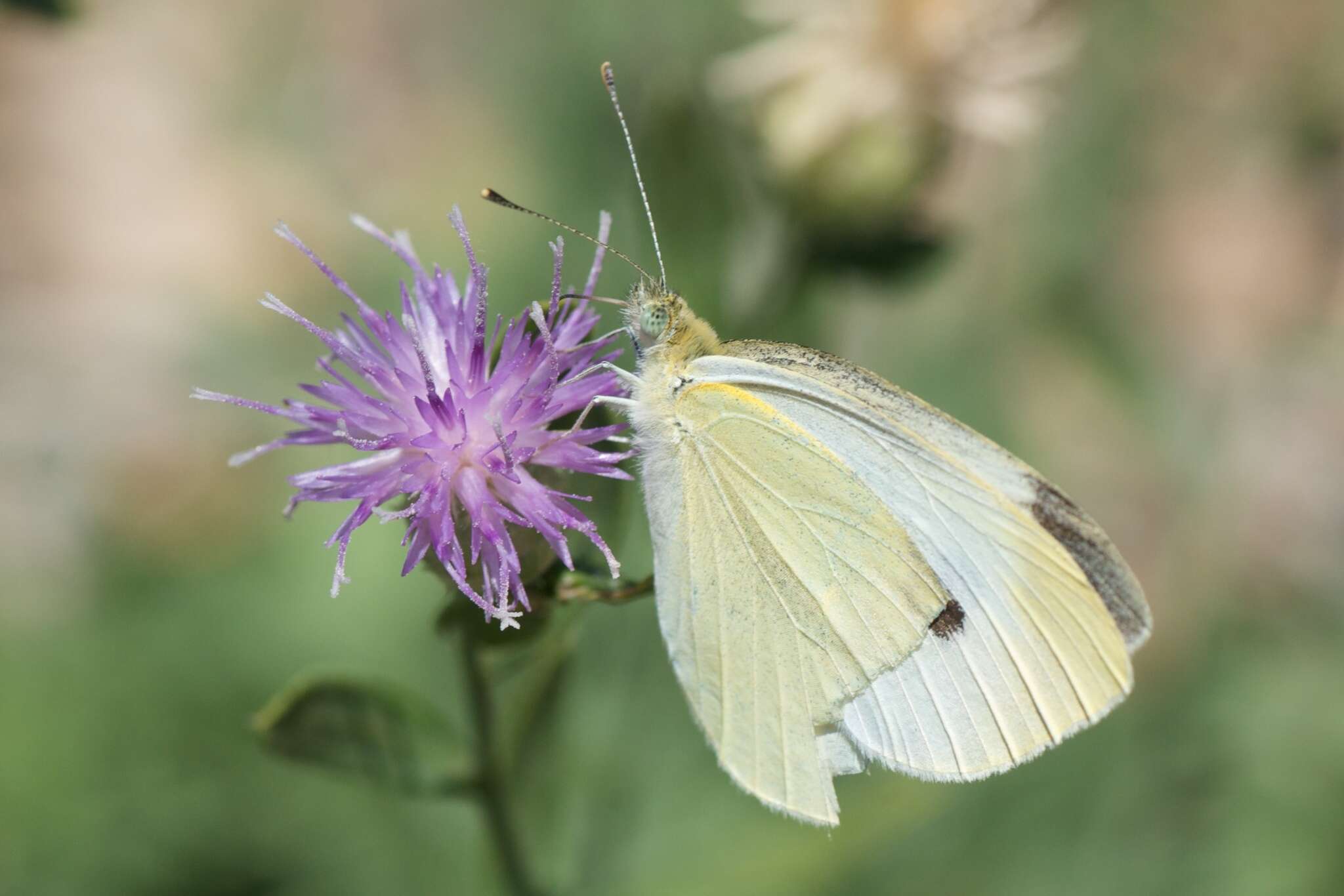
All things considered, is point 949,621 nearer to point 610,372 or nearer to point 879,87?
point 610,372

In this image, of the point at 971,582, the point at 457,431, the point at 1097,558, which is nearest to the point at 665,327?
the point at 457,431

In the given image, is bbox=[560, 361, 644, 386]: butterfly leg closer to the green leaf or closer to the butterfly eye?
the butterfly eye

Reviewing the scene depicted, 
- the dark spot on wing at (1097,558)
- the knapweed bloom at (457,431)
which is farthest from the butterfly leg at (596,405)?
the dark spot on wing at (1097,558)

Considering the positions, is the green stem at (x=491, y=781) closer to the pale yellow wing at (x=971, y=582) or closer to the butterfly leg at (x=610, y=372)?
the butterfly leg at (x=610, y=372)

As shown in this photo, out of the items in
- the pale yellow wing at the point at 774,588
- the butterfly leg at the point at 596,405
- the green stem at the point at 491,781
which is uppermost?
the butterfly leg at the point at 596,405

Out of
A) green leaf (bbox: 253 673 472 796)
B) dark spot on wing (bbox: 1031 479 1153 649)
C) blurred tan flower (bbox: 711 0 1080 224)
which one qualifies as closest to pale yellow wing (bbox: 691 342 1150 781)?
dark spot on wing (bbox: 1031 479 1153 649)

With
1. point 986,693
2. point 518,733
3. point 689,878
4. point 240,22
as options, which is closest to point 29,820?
point 518,733

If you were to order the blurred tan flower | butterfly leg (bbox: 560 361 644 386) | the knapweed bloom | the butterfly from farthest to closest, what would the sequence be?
the blurred tan flower, the butterfly, butterfly leg (bbox: 560 361 644 386), the knapweed bloom

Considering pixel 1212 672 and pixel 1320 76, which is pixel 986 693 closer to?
pixel 1212 672
